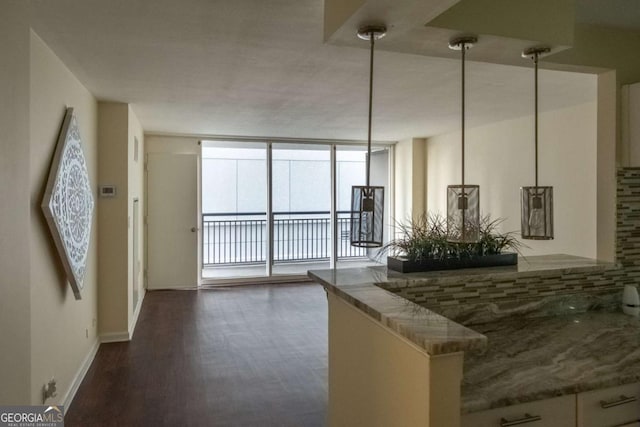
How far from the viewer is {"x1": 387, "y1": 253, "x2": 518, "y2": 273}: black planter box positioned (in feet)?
7.16

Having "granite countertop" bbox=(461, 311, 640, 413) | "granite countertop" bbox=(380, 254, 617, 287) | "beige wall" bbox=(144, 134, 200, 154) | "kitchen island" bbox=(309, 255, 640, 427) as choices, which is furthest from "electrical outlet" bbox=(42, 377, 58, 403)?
"beige wall" bbox=(144, 134, 200, 154)

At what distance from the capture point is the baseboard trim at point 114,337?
4.21 m

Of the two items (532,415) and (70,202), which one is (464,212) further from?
(70,202)

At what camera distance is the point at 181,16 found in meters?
2.21

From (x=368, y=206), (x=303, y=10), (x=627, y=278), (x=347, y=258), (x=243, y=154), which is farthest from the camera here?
(x=347, y=258)

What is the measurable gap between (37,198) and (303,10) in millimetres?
1768

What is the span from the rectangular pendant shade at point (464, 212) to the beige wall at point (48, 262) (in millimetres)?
2149

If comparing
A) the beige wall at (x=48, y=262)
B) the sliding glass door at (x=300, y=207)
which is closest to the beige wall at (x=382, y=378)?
the beige wall at (x=48, y=262)

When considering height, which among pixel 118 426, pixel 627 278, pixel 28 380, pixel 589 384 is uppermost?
pixel 627 278

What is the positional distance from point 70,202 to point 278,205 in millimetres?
4599

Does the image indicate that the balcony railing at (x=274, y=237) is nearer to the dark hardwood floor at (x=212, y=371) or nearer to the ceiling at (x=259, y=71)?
the dark hardwood floor at (x=212, y=371)

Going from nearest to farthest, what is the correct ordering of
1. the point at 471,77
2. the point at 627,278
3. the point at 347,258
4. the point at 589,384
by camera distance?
the point at 589,384 < the point at 627,278 < the point at 471,77 < the point at 347,258

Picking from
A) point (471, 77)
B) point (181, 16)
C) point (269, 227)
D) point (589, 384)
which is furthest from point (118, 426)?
point (269, 227)

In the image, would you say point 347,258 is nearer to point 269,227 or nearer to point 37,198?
point 269,227
